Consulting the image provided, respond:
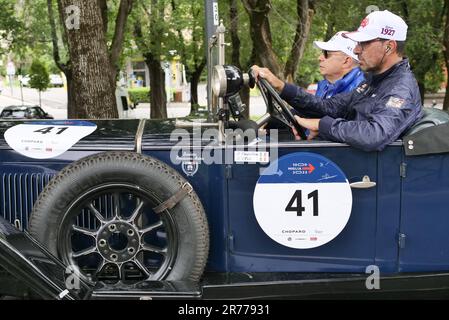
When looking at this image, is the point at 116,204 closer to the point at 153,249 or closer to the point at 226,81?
the point at 153,249

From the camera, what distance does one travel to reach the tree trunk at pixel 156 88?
779 inches

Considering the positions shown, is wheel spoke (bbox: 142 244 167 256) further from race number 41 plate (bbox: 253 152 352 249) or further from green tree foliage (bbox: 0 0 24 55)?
green tree foliage (bbox: 0 0 24 55)

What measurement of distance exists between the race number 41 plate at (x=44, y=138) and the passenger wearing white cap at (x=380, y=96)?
108cm

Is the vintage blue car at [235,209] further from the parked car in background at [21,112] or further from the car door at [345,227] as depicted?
the parked car in background at [21,112]

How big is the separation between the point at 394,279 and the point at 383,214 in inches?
13.2

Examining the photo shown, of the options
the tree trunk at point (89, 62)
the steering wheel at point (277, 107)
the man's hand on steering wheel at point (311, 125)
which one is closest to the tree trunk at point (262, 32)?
the tree trunk at point (89, 62)

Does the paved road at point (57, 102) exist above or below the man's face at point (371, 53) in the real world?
below

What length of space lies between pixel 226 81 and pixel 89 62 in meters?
3.87

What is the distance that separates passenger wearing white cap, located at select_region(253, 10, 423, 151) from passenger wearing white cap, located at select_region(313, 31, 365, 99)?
0.65 metres

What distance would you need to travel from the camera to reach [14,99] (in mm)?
48281

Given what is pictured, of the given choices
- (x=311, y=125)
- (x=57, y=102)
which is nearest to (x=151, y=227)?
(x=311, y=125)

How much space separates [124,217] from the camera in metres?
2.73

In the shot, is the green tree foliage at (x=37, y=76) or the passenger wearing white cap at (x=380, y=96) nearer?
the passenger wearing white cap at (x=380, y=96)

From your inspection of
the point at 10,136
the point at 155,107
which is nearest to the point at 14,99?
the point at 155,107
